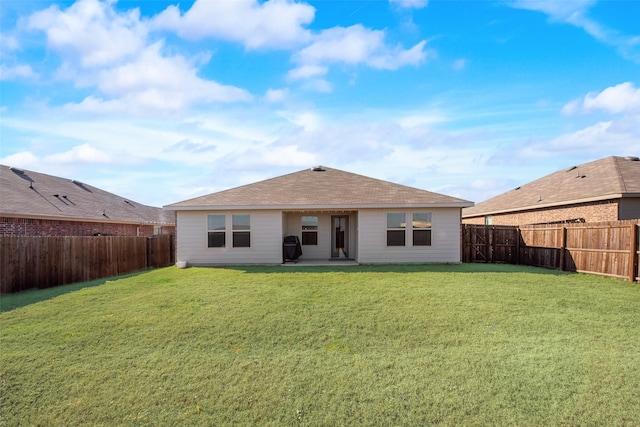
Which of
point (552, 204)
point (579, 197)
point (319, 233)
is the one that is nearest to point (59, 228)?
point (319, 233)

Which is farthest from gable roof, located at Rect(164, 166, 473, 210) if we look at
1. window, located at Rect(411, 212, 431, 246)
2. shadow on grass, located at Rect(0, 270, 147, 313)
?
shadow on grass, located at Rect(0, 270, 147, 313)

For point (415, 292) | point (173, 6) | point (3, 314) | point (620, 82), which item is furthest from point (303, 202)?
point (620, 82)

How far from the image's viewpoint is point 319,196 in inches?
577

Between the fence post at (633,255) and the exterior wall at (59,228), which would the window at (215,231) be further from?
the fence post at (633,255)

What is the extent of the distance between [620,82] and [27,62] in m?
21.0

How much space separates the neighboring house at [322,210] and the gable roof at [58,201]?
20.4ft

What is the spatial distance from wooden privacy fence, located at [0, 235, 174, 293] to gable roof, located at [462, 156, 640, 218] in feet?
62.9

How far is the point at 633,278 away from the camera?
9906mm

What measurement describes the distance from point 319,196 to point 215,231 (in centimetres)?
448

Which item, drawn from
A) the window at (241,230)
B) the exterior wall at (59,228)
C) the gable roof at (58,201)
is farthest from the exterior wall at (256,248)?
the gable roof at (58,201)

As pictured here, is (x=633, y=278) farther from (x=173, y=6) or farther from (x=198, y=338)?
(x=173, y=6)

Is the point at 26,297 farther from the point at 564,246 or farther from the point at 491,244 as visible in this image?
the point at 564,246

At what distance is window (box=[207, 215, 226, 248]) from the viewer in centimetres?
1438

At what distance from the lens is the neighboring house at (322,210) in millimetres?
13938
